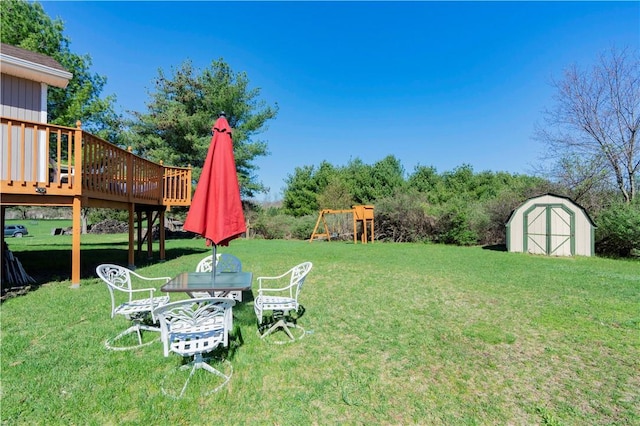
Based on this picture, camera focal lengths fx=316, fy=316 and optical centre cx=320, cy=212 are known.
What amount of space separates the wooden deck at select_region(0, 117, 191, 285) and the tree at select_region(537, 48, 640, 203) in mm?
18075

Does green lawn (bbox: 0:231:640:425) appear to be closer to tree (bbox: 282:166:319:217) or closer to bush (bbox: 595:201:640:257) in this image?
bush (bbox: 595:201:640:257)

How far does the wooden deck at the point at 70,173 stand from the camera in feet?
18.3

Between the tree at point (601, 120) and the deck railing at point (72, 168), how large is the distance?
1787 cm

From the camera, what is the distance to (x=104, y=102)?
20.7 metres

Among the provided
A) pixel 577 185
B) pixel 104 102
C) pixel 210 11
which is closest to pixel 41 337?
pixel 210 11

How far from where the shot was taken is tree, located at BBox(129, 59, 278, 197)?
64.6ft

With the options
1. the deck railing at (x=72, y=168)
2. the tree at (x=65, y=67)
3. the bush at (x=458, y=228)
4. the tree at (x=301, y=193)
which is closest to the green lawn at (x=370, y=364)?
the deck railing at (x=72, y=168)

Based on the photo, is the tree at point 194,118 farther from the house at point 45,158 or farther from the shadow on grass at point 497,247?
the shadow on grass at point 497,247

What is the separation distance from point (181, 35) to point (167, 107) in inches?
261

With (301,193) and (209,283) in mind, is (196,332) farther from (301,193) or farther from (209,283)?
(301,193)

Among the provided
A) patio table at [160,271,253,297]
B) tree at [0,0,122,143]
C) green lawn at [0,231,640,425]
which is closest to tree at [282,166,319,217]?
tree at [0,0,122,143]

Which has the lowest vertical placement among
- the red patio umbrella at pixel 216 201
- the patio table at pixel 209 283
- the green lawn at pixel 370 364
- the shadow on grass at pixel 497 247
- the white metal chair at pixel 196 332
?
the green lawn at pixel 370 364

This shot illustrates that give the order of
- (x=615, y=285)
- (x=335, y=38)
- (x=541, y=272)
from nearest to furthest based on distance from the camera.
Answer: (x=615, y=285) < (x=541, y=272) < (x=335, y=38)

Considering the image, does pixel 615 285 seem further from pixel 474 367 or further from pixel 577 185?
pixel 577 185
